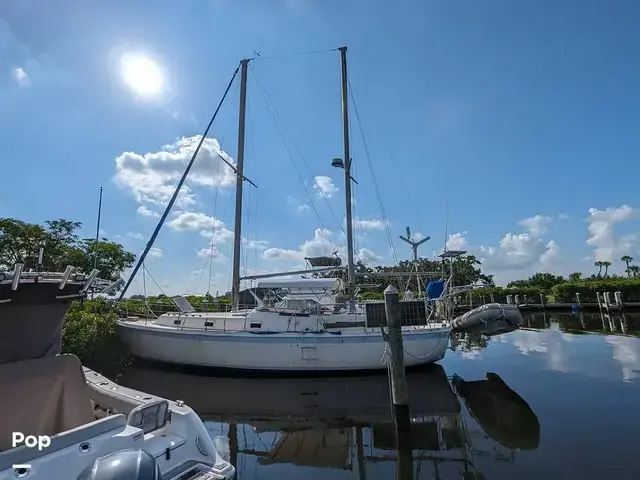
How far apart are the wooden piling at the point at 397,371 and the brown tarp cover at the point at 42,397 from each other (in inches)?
228

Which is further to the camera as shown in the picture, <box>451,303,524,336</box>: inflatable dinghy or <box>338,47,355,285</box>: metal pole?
<box>338,47,355,285</box>: metal pole

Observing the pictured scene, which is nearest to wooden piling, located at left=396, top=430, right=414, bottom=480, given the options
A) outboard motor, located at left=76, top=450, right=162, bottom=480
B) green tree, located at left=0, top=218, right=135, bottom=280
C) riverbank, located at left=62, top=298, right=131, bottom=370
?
outboard motor, located at left=76, top=450, right=162, bottom=480

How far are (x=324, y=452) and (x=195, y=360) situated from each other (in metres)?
7.82

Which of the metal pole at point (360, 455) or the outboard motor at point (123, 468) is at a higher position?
the outboard motor at point (123, 468)

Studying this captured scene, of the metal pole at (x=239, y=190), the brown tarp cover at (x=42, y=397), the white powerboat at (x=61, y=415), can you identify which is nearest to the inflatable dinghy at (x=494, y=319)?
the metal pole at (x=239, y=190)

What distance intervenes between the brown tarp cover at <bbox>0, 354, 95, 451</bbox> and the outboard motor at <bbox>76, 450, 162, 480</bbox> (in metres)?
1.65

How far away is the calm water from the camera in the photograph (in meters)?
6.13

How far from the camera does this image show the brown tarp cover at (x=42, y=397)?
3.82 metres

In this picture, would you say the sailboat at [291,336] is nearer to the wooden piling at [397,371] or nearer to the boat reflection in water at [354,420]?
the boat reflection in water at [354,420]

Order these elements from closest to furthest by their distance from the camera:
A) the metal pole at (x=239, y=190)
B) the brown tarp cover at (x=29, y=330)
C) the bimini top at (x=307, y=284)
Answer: the brown tarp cover at (x=29, y=330) → the bimini top at (x=307, y=284) → the metal pole at (x=239, y=190)

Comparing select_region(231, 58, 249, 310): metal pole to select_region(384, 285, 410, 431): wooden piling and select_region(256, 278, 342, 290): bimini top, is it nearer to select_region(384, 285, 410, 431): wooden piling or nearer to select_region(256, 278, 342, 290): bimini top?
select_region(256, 278, 342, 290): bimini top

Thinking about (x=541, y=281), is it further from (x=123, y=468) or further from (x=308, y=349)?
(x=123, y=468)

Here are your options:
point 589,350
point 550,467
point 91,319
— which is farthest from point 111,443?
point 589,350

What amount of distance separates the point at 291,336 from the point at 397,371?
16.8ft
